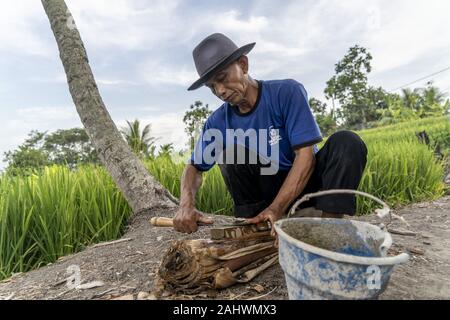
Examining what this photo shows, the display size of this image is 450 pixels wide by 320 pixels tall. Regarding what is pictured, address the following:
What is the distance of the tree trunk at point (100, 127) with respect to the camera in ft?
9.82

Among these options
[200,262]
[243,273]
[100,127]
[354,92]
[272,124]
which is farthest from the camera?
[354,92]

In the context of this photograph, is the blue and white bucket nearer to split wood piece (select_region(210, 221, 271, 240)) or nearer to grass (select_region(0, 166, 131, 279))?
split wood piece (select_region(210, 221, 271, 240))

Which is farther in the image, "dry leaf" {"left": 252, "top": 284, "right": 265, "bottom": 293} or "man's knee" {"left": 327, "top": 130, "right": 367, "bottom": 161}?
"man's knee" {"left": 327, "top": 130, "right": 367, "bottom": 161}

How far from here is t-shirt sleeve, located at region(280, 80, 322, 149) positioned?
1800 millimetres

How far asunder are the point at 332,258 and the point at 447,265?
1.57 metres

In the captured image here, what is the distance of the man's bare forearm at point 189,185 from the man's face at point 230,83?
0.54m

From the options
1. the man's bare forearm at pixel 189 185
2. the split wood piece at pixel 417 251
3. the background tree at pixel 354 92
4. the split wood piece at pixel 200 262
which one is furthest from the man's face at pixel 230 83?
the background tree at pixel 354 92

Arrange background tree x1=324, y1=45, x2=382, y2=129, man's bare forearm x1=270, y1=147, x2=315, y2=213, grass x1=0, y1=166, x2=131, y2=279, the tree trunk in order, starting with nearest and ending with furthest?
man's bare forearm x1=270, y1=147, x2=315, y2=213, grass x1=0, y1=166, x2=131, y2=279, the tree trunk, background tree x1=324, y1=45, x2=382, y2=129

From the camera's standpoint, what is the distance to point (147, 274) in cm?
185

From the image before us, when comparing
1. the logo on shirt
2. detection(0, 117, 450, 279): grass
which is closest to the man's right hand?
the logo on shirt

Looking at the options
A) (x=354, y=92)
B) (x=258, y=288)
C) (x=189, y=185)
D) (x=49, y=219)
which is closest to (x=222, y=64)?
(x=189, y=185)

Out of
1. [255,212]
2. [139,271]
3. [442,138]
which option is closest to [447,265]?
[255,212]

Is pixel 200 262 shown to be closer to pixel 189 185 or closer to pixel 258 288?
pixel 258 288

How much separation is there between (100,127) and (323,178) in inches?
82.5
